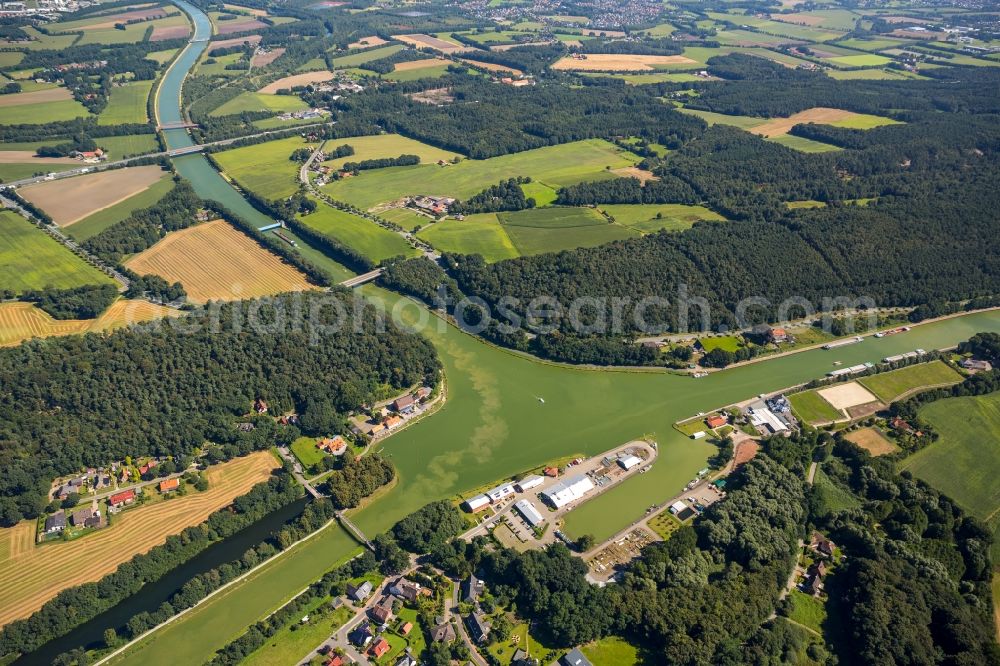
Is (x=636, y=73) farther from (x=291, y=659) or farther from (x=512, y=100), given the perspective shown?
(x=291, y=659)

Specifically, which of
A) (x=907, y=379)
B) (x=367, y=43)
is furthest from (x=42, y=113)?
(x=907, y=379)

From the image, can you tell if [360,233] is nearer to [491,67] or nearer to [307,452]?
[307,452]

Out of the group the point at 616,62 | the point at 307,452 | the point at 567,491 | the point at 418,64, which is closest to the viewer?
the point at 567,491

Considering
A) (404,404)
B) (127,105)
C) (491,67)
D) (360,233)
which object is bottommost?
(404,404)

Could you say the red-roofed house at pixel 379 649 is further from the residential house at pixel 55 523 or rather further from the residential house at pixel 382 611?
the residential house at pixel 55 523

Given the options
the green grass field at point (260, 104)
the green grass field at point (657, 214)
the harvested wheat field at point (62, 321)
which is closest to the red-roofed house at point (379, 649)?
the harvested wheat field at point (62, 321)

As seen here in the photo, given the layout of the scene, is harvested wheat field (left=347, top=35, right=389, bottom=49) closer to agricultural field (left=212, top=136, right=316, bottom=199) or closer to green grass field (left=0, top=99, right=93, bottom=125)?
agricultural field (left=212, top=136, right=316, bottom=199)

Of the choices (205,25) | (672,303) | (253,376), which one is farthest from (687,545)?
(205,25)
